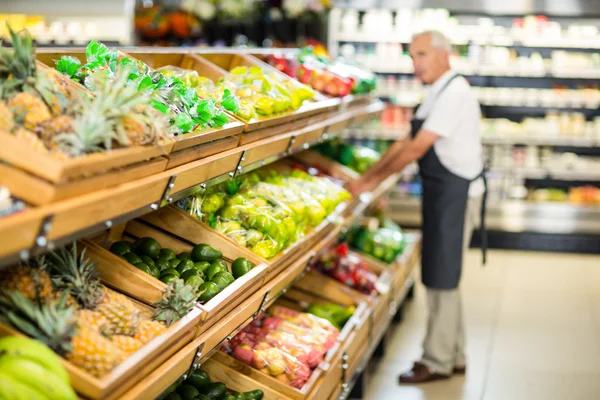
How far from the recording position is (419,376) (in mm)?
5074

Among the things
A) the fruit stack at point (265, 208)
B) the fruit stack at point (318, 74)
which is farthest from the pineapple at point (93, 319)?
the fruit stack at point (318, 74)

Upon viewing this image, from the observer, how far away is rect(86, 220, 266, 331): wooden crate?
2676mm

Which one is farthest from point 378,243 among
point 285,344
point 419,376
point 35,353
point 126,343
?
point 35,353

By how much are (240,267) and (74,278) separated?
36.8 inches

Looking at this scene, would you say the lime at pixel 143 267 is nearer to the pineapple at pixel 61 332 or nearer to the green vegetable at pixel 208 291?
the green vegetable at pixel 208 291

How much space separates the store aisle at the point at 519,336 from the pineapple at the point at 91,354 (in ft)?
Answer: 9.59

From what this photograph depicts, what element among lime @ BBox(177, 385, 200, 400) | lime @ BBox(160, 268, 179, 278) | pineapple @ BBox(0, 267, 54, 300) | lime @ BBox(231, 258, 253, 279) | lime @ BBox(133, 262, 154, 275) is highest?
pineapple @ BBox(0, 267, 54, 300)

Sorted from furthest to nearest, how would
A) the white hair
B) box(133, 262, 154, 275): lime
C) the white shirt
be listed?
1. the white hair
2. the white shirt
3. box(133, 262, 154, 275): lime

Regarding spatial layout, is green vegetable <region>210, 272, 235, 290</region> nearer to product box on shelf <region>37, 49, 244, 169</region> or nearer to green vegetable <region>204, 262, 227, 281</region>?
green vegetable <region>204, 262, 227, 281</region>

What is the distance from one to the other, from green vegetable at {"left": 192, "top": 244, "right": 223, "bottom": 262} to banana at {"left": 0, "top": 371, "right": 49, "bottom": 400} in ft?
4.52

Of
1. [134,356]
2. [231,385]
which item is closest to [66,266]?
[134,356]

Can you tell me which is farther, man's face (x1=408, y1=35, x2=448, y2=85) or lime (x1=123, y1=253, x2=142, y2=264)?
man's face (x1=408, y1=35, x2=448, y2=85)

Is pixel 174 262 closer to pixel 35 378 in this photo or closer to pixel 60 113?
pixel 60 113

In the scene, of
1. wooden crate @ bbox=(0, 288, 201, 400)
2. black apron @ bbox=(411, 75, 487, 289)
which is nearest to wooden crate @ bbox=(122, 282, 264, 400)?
wooden crate @ bbox=(0, 288, 201, 400)
